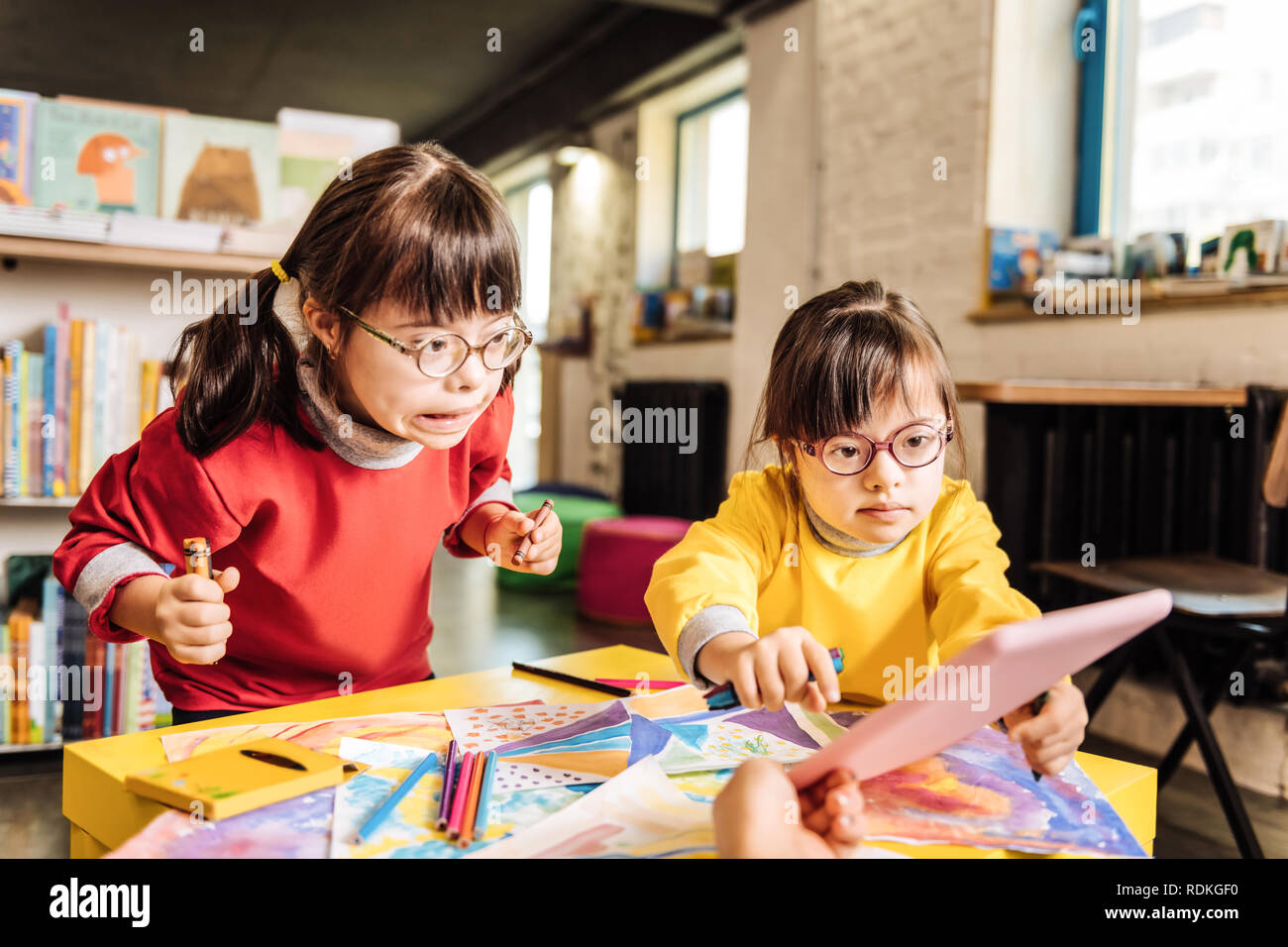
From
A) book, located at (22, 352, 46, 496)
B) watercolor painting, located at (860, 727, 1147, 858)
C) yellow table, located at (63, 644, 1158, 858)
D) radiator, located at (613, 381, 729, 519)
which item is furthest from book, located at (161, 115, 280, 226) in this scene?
radiator, located at (613, 381, 729, 519)

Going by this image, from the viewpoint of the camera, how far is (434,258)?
90 centimetres

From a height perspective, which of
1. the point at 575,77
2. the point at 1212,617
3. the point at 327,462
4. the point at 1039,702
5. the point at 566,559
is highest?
the point at 575,77

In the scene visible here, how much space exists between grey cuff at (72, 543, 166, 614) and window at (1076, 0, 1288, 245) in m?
2.65

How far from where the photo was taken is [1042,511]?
2.69 m

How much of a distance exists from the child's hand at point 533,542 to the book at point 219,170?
1.64 m

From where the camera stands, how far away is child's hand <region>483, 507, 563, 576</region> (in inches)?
43.3

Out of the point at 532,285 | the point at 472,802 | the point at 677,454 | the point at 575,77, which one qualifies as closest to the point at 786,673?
the point at 472,802

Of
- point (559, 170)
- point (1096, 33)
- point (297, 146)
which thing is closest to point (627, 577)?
point (297, 146)

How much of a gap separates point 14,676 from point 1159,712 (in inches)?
109

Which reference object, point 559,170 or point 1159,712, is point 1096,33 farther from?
point 559,170

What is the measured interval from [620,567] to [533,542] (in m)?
2.92

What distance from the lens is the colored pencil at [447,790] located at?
66 centimetres

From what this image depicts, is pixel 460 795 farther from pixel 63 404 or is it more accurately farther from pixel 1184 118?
pixel 1184 118

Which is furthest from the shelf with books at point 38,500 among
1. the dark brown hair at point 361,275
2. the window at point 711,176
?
the window at point 711,176
